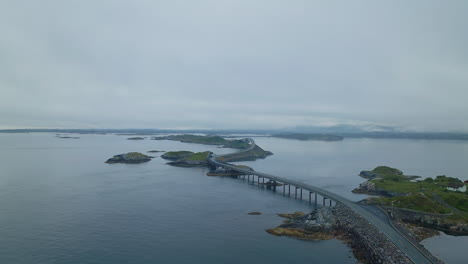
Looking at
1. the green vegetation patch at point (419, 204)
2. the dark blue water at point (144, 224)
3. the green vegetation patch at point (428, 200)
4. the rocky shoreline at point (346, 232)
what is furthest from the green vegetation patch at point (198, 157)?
the green vegetation patch at point (419, 204)

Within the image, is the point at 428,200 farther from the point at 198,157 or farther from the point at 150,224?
the point at 198,157

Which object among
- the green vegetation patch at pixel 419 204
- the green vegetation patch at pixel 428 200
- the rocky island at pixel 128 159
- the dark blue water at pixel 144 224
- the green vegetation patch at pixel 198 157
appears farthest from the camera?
the rocky island at pixel 128 159

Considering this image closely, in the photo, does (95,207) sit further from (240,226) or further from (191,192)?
(240,226)

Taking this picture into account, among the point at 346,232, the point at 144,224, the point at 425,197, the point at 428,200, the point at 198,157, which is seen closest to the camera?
the point at 346,232

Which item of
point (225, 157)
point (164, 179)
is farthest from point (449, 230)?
point (225, 157)

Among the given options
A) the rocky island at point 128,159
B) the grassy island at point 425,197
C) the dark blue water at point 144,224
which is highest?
the grassy island at point 425,197

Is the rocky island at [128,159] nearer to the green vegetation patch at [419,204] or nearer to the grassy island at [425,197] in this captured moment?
the grassy island at [425,197]

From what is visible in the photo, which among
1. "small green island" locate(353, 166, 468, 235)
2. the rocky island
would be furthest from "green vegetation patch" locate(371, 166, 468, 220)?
the rocky island

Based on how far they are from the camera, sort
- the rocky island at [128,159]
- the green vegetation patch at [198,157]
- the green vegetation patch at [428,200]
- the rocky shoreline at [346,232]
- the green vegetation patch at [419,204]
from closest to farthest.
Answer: the rocky shoreline at [346,232], the green vegetation patch at [419,204], the green vegetation patch at [428,200], the green vegetation patch at [198,157], the rocky island at [128,159]

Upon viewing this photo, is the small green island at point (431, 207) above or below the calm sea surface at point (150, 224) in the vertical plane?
above

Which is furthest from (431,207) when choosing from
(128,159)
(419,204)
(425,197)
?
(128,159)

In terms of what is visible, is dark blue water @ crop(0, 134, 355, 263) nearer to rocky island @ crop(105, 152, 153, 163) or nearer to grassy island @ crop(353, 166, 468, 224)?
grassy island @ crop(353, 166, 468, 224)
